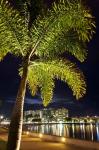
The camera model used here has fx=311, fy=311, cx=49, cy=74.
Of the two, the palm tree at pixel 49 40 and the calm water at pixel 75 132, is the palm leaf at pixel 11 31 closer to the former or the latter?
the palm tree at pixel 49 40

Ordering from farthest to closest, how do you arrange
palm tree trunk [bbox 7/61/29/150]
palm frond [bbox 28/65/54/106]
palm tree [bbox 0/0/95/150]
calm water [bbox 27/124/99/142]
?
calm water [bbox 27/124/99/142]
palm frond [bbox 28/65/54/106]
palm tree [bbox 0/0/95/150]
palm tree trunk [bbox 7/61/29/150]

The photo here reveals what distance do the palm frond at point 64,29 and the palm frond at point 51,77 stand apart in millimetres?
494

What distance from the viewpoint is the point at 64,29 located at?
12109 mm

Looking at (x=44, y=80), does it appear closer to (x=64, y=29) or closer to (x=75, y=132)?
(x=64, y=29)

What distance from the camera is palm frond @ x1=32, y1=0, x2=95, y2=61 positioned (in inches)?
453

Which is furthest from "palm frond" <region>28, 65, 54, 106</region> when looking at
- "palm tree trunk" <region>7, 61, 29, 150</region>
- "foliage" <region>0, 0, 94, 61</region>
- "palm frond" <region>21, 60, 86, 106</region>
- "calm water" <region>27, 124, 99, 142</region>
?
"calm water" <region>27, 124, 99, 142</region>

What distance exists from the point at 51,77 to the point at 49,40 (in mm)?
1778

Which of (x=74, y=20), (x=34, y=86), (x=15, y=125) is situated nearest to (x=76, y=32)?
(x=74, y=20)

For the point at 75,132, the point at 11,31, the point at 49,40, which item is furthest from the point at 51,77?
the point at 75,132

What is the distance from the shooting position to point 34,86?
1418 centimetres

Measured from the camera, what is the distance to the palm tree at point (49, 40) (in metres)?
11.5

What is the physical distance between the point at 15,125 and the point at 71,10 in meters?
4.64

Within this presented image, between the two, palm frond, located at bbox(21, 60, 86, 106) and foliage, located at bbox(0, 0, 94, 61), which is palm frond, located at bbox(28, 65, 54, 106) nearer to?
palm frond, located at bbox(21, 60, 86, 106)

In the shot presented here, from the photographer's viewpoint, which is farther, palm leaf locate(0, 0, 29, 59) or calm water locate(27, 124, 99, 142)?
calm water locate(27, 124, 99, 142)
